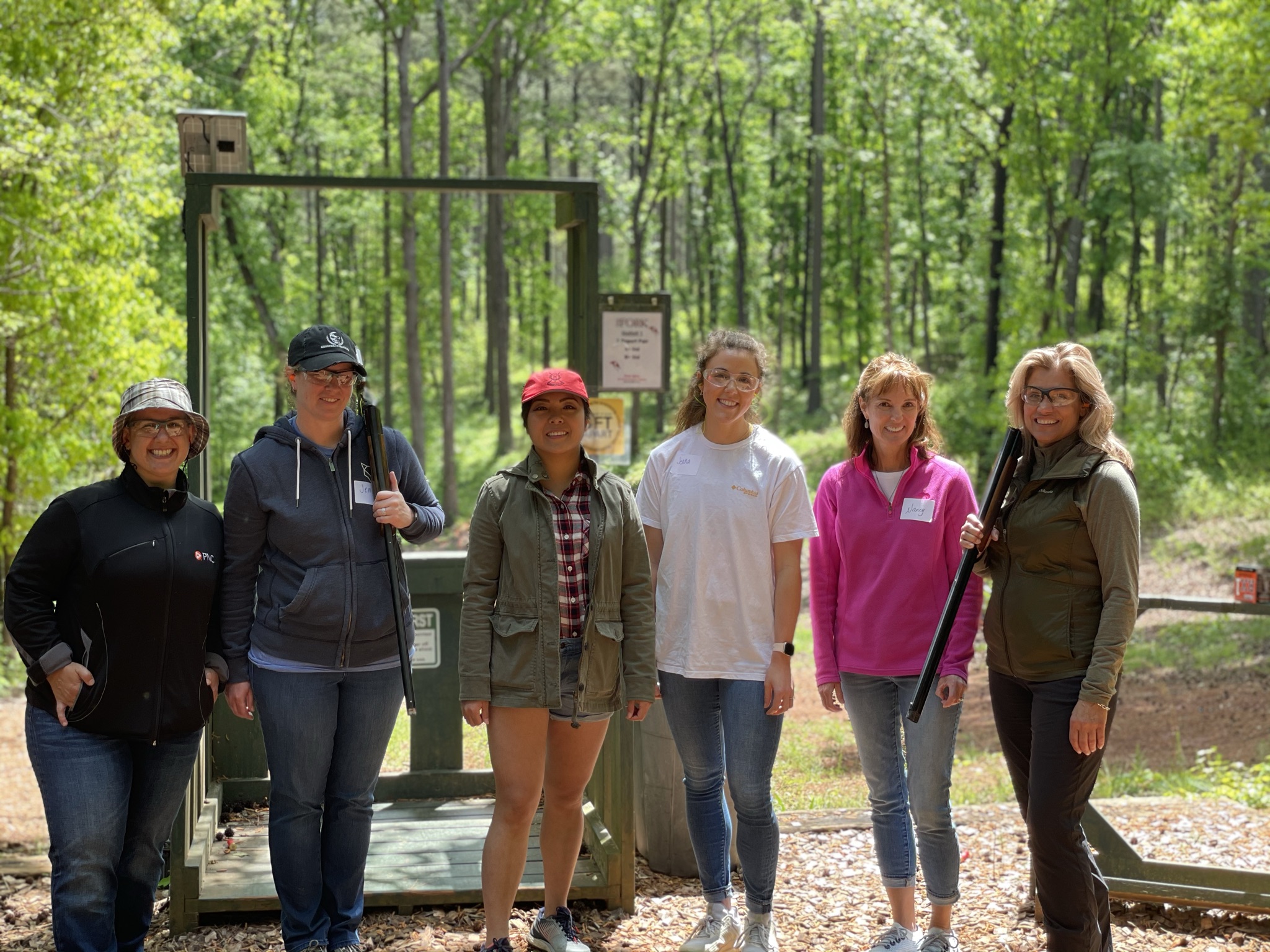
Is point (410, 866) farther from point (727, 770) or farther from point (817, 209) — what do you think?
point (817, 209)

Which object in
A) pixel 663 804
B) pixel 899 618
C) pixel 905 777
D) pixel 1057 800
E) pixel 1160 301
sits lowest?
pixel 663 804

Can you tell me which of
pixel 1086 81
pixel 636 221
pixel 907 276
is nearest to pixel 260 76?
pixel 636 221

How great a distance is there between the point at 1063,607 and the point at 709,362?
124 centimetres

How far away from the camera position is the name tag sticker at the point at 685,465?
140 inches

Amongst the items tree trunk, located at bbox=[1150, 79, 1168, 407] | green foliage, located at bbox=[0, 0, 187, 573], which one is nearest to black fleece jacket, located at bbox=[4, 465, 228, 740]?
green foliage, located at bbox=[0, 0, 187, 573]

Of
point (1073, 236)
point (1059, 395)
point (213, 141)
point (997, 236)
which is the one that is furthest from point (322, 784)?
point (1073, 236)

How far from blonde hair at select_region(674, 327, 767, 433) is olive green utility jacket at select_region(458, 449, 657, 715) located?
1.49 feet

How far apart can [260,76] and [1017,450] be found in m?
18.6

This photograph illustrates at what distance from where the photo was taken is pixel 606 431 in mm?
5289

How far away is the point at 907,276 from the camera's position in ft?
100

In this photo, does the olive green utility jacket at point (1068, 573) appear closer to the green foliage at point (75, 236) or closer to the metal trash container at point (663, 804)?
the metal trash container at point (663, 804)

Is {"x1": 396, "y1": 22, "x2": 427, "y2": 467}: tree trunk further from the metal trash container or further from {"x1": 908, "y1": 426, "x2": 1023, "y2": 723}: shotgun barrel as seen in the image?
{"x1": 908, "y1": 426, "x2": 1023, "y2": 723}: shotgun barrel

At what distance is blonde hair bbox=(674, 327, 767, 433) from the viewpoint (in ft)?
11.6

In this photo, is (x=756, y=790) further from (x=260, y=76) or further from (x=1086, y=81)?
(x=260, y=76)
